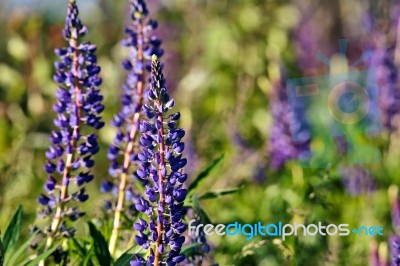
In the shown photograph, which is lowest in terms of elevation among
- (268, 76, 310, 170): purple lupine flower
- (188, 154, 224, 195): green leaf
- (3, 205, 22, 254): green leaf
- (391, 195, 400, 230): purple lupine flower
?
(391, 195, 400, 230): purple lupine flower

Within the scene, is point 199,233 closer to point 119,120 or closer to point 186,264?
point 186,264

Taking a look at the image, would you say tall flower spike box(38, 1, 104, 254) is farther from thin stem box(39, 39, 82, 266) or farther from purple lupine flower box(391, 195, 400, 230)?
purple lupine flower box(391, 195, 400, 230)

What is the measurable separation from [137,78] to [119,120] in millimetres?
131

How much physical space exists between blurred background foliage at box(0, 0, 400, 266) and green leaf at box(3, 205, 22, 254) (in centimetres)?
55

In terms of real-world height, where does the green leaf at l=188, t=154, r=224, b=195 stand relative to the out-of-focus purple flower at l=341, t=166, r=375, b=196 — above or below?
above

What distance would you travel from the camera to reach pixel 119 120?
2.14 m

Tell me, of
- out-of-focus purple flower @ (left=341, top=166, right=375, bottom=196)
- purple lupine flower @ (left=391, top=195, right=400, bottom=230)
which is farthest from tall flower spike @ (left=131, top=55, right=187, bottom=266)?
out-of-focus purple flower @ (left=341, top=166, right=375, bottom=196)

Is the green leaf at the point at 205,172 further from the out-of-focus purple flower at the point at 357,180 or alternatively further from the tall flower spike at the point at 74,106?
the out-of-focus purple flower at the point at 357,180

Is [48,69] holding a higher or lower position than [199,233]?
A: higher

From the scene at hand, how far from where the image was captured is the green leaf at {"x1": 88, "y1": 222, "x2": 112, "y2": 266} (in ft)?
6.03

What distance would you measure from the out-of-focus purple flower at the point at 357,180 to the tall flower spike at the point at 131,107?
153 cm

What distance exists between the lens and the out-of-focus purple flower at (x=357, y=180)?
11.2 ft

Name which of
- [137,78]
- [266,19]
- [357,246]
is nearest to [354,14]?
[266,19]

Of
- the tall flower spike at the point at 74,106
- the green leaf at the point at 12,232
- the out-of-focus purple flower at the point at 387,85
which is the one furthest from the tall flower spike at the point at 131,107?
the out-of-focus purple flower at the point at 387,85
